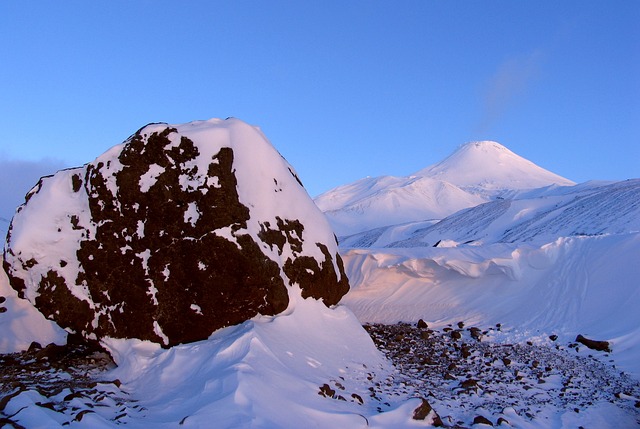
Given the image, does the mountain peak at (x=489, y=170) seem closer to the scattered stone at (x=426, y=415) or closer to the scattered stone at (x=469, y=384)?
the scattered stone at (x=469, y=384)

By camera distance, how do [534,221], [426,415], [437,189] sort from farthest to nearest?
[437,189]
[534,221]
[426,415]

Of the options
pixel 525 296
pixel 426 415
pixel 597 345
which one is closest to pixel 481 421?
pixel 426 415

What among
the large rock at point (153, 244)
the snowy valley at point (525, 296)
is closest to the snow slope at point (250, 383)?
the large rock at point (153, 244)

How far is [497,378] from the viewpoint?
7.39 metres

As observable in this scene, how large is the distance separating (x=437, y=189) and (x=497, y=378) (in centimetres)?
9893

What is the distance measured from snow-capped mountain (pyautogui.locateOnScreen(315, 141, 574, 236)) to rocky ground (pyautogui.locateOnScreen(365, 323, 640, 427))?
78.6 meters

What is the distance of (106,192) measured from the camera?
24.8 feet

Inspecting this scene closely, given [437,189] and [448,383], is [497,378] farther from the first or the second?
[437,189]

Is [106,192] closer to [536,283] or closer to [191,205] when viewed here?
[191,205]

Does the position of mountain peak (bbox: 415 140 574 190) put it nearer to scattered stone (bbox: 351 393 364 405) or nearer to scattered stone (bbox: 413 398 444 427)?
scattered stone (bbox: 351 393 364 405)

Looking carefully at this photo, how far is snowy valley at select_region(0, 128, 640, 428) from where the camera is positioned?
202 inches

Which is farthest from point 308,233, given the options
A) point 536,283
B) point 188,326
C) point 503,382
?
point 536,283

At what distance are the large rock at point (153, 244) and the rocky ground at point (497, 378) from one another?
7.88 feet

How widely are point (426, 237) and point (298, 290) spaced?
46.1 meters
